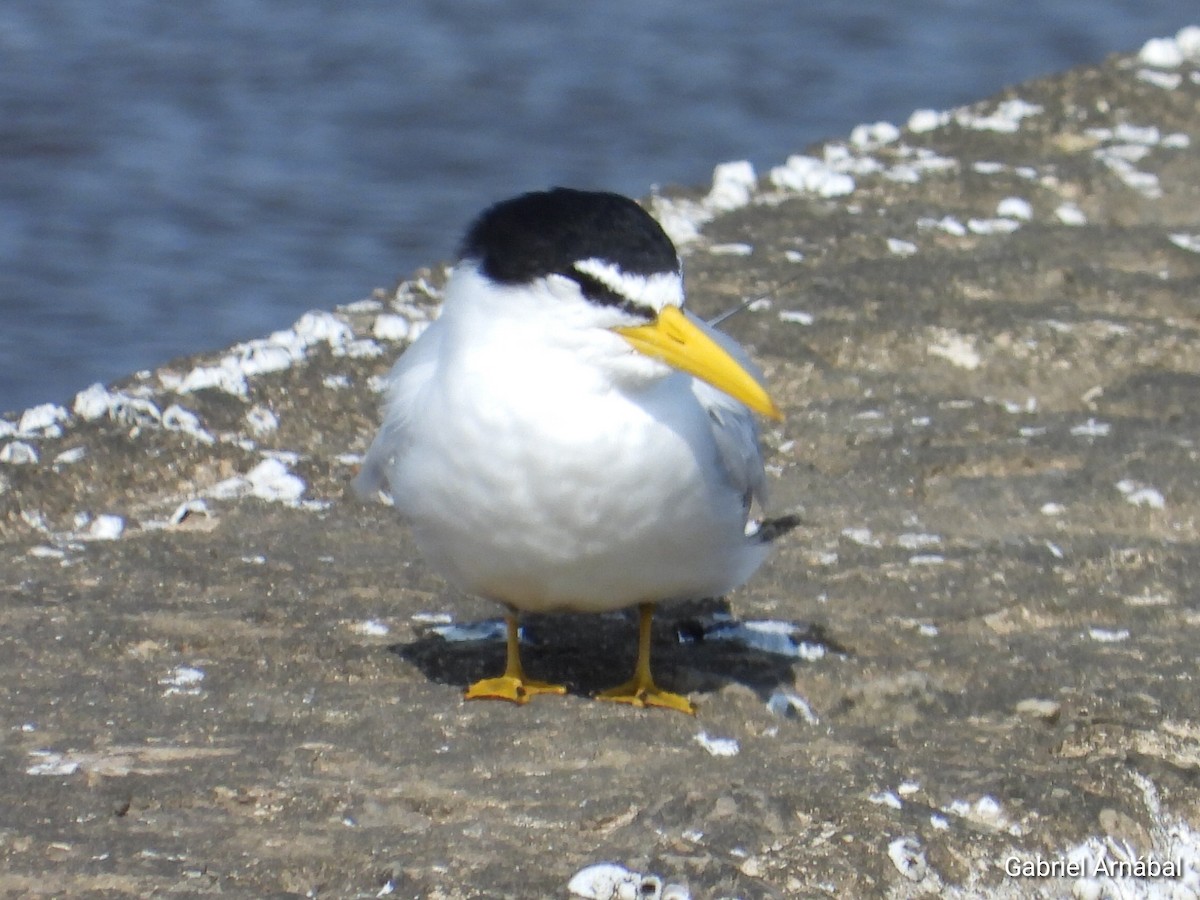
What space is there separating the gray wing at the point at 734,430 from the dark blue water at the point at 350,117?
5344 mm

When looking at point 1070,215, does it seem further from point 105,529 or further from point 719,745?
point 719,745

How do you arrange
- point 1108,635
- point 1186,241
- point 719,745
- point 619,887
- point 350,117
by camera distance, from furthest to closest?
1. point 350,117
2. point 1186,241
3. point 1108,635
4. point 719,745
5. point 619,887

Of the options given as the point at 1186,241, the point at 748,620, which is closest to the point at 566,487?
the point at 748,620

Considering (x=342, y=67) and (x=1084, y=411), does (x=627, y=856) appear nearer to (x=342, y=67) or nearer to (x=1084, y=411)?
(x=1084, y=411)

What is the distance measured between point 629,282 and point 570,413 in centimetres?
24

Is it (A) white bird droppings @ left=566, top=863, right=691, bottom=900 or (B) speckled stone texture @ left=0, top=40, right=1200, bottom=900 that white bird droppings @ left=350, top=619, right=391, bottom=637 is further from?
(A) white bird droppings @ left=566, top=863, right=691, bottom=900

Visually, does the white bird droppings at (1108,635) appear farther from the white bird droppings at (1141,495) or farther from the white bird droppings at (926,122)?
the white bird droppings at (926,122)

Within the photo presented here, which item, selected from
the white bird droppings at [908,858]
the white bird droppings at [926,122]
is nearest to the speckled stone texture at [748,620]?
A: the white bird droppings at [908,858]

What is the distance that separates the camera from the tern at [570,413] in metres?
3.37

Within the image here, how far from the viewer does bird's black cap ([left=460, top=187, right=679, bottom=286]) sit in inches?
133

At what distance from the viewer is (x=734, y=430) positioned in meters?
3.75

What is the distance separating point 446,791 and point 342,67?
382 inches

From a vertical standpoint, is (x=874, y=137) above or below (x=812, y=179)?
above

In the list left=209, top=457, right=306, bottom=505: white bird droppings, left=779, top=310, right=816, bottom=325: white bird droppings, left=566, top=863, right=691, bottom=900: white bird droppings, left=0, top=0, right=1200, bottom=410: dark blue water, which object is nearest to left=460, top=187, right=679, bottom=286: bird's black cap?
left=566, top=863, right=691, bottom=900: white bird droppings
